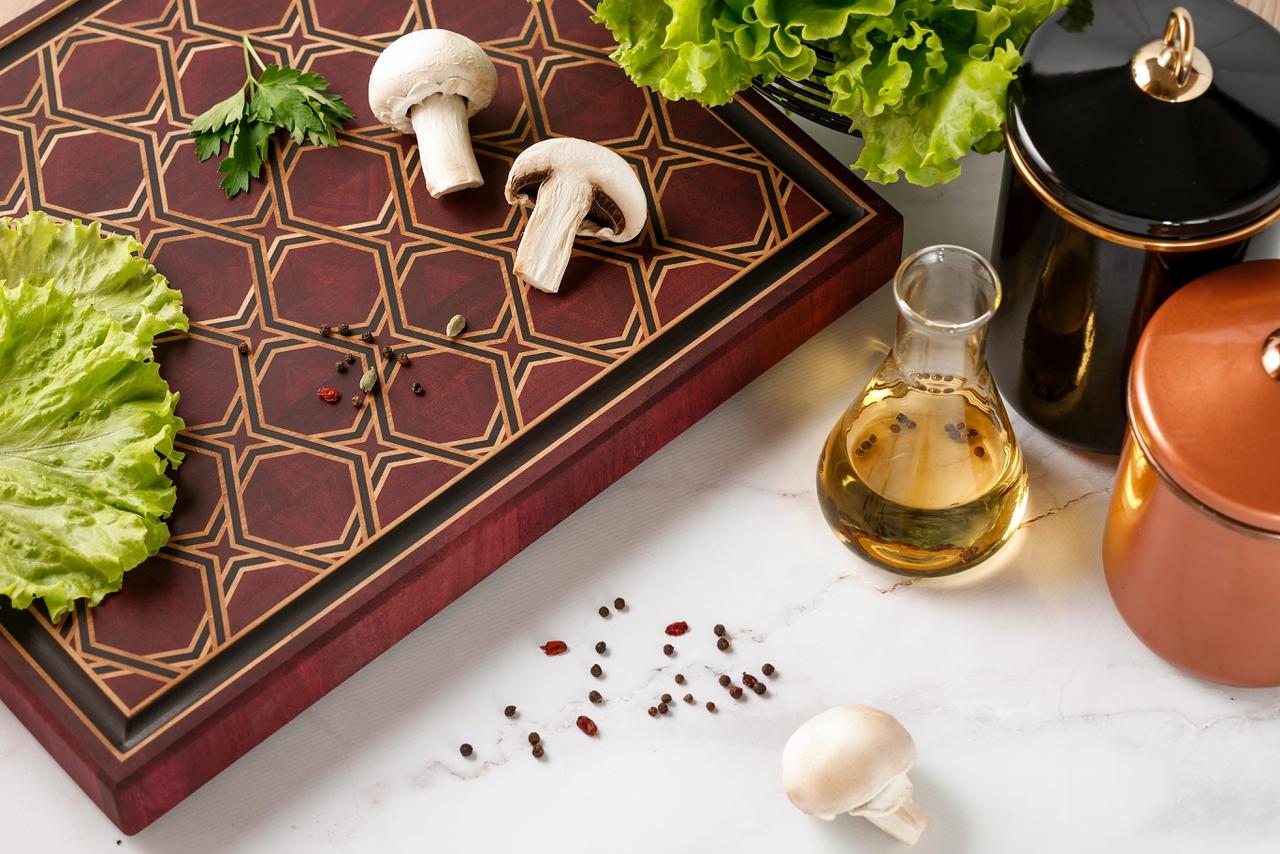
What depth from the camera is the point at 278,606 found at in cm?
109

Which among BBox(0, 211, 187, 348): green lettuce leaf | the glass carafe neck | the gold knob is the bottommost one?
the glass carafe neck

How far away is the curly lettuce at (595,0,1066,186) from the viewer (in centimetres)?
106

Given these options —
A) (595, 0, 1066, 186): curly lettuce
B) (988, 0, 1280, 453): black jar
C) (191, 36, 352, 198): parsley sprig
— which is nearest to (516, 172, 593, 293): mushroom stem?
(595, 0, 1066, 186): curly lettuce

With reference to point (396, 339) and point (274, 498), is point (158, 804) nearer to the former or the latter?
point (274, 498)

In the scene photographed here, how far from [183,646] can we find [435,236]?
40cm

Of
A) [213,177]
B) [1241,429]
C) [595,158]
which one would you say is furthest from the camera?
[213,177]

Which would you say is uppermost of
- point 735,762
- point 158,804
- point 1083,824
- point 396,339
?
point 396,339

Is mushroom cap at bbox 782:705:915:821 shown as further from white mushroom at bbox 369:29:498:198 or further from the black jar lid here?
white mushroom at bbox 369:29:498:198

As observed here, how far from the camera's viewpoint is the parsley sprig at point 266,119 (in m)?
1.29

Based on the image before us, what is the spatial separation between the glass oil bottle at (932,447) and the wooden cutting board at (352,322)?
15 centimetres

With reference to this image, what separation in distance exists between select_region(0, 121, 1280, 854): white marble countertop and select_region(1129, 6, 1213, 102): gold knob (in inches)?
14.5

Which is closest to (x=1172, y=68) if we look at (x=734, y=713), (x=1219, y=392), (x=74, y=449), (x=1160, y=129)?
(x=1160, y=129)

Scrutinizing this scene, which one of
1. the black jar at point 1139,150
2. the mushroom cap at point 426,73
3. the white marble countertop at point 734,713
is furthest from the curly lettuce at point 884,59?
the white marble countertop at point 734,713

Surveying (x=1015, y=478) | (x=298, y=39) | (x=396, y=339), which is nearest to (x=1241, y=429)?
(x=1015, y=478)
